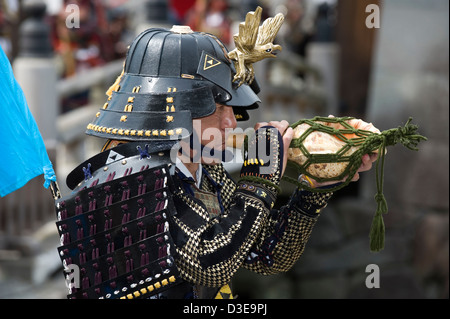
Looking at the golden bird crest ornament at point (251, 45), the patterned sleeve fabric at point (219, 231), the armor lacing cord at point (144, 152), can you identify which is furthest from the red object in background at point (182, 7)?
the armor lacing cord at point (144, 152)

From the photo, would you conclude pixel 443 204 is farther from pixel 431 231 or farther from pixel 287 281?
pixel 287 281

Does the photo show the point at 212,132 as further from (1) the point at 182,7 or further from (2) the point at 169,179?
(1) the point at 182,7

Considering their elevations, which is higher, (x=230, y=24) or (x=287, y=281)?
(x=230, y=24)

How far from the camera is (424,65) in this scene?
829 centimetres

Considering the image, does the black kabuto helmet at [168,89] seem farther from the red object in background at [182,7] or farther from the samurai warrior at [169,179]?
the red object in background at [182,7]

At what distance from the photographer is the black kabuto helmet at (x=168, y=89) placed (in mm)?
3186

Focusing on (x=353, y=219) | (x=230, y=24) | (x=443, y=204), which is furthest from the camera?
(x=230, y=24)

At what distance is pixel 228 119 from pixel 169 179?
47 centimetres

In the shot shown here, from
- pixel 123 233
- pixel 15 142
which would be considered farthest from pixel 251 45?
pixel 15 142

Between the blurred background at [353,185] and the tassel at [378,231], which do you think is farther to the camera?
the blurred background at [353,185]

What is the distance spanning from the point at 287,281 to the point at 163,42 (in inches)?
285
